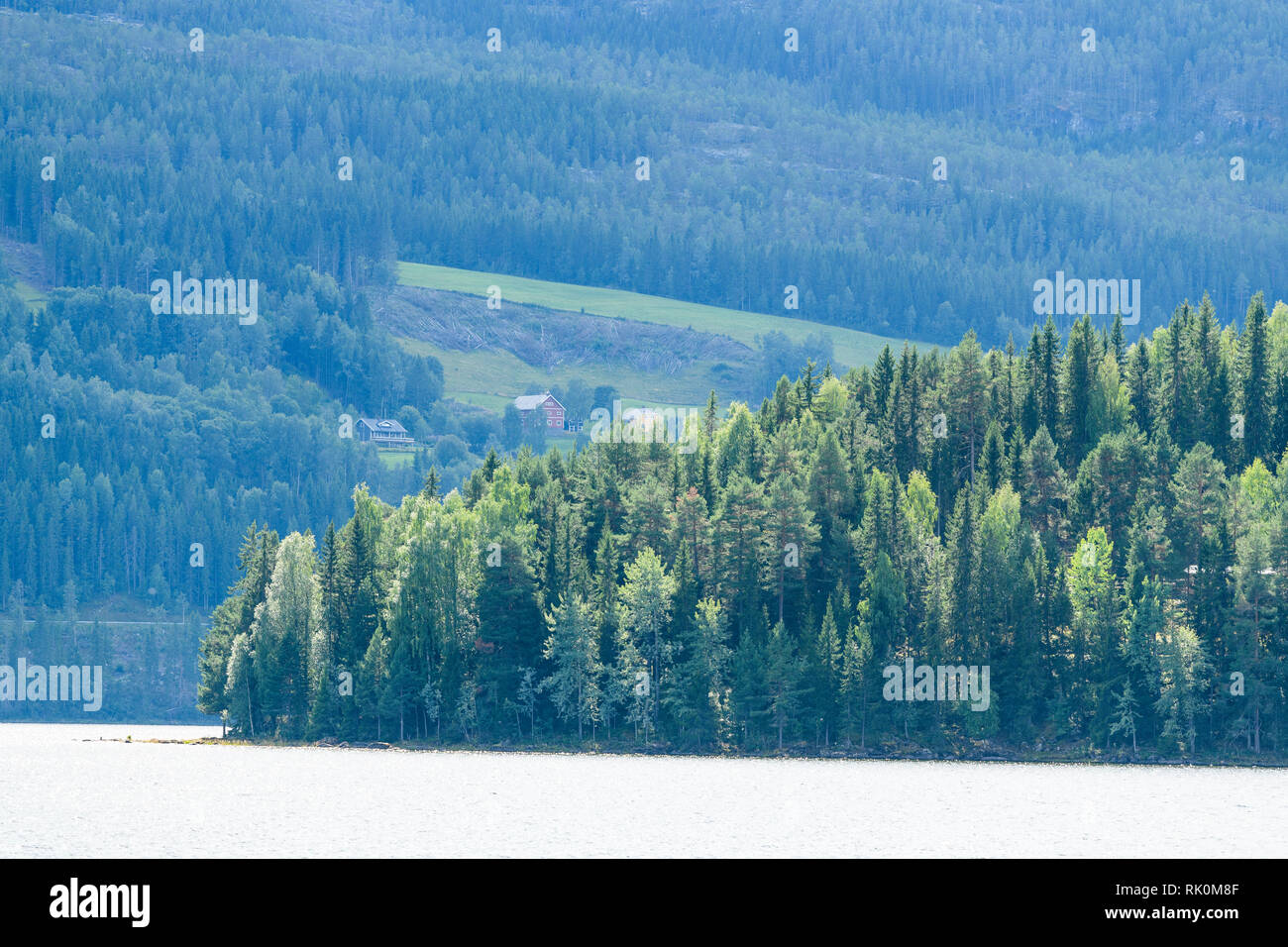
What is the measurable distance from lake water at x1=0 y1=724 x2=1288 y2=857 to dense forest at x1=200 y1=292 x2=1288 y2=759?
6.22 metres

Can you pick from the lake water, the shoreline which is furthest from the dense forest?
the lake water

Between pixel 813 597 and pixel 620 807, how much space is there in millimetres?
54946

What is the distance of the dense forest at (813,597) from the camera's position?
158 metres

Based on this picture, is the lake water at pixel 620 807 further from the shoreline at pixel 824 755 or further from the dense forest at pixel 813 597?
the dense forest at pixel 813 597

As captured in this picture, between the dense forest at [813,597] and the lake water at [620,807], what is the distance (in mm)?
6216

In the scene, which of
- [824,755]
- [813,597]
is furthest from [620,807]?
[813,597]

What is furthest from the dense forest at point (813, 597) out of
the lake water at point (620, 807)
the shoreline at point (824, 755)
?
the lake water at point (620, 807)

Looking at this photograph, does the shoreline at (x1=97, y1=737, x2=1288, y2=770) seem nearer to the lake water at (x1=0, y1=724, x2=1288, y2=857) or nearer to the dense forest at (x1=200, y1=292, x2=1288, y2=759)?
the dense forest at (x1=200, y1=292, x2=1288, y2=759)

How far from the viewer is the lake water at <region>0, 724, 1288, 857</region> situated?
97.8 meters

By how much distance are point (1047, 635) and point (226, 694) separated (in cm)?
7830

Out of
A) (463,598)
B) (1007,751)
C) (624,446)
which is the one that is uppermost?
(624,446)
